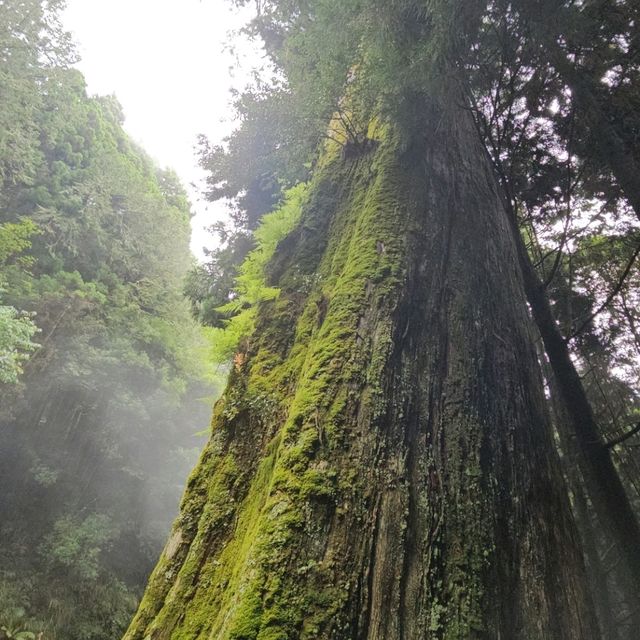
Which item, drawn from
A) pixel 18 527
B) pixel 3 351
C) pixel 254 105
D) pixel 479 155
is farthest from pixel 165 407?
pixel 479 155


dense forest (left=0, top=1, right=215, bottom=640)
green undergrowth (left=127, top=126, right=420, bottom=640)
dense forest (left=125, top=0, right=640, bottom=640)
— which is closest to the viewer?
green undergrowth (left=127, top=126, right=420, bottom=640)

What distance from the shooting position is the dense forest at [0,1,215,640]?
1272 centimetres

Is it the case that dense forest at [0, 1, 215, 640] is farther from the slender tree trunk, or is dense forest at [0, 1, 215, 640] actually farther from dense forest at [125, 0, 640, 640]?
the slender tree trunk

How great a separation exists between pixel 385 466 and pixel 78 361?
56.6ft

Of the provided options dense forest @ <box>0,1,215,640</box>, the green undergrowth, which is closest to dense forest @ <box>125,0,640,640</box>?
the green undergrowth

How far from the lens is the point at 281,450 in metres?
2.04

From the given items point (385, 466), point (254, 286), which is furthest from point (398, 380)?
point (254, 286)

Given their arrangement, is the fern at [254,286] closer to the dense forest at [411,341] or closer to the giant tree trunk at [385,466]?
the dense forest at [411,341]

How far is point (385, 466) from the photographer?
77.0 inches

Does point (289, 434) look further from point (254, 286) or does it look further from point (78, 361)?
point (78, 361)

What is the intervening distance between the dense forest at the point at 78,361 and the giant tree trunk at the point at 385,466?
8408 mm

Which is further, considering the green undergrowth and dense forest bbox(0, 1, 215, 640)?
dense forest bbox(0, 1, 215, 640)

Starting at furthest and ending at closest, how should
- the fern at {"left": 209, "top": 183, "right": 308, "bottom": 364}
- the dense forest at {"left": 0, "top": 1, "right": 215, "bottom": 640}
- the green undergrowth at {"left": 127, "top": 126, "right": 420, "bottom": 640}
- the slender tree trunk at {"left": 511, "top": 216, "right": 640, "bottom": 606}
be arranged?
1. the dense forest at {"left": 0, "top": 1, "right": 215, "bottom": 640}
2. the slender tree trunk at {"left": 511, "top": 216, "right": 640, "bottom": 606}
3. the fern at {"left": 209, "top": 183, "right": 308, "bottom": 364}
4. the green undergrowth at {"left": 127, "top": 126, "right": 420, "bottom": 640}

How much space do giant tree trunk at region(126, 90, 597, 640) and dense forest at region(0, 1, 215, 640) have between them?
841cm
